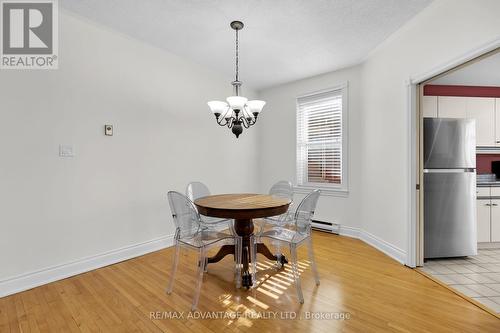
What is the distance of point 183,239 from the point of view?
2.24 m

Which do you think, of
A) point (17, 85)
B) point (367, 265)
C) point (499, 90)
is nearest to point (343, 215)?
point (367, 265)

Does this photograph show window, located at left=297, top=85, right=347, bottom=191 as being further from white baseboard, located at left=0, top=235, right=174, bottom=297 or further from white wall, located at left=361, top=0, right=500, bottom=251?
white baseboard, located at left=0, top=235, right=174, bottom=297

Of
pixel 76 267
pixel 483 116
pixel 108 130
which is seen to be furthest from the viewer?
pixel 483 116

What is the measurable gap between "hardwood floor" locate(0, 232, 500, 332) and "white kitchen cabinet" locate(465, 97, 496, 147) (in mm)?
2532

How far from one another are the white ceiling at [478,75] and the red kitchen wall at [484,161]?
3.67 ft

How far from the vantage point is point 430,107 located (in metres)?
3.27

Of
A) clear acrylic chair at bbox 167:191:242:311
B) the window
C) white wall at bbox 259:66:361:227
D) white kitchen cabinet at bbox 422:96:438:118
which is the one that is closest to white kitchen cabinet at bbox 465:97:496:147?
white kitchen cabinet at bbox 422:96:438:118

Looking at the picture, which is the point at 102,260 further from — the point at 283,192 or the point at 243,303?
the point at 283,192

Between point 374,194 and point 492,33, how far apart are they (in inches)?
83.6

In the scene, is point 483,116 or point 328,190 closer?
point 483,116

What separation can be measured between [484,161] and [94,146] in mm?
5726

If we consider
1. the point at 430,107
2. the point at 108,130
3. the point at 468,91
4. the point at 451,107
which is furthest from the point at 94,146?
the point at 468,91

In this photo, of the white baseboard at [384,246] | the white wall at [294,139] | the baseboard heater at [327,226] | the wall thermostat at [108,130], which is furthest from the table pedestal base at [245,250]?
the wall thermostat at [108,130]

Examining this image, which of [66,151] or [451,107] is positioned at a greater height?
[451,107]
